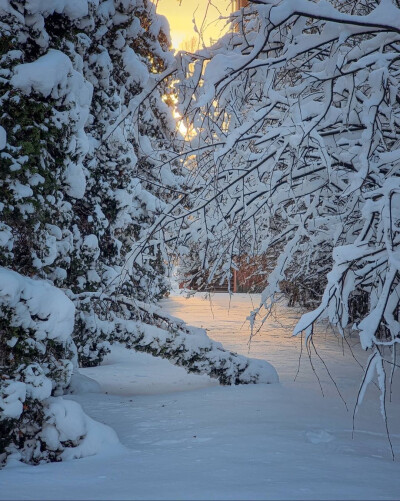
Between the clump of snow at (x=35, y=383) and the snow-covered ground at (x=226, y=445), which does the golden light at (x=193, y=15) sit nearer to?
the clump of snow at (x=35, y=383)

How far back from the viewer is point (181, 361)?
651 centimetres

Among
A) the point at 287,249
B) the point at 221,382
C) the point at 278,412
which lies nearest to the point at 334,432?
the point at 278,412

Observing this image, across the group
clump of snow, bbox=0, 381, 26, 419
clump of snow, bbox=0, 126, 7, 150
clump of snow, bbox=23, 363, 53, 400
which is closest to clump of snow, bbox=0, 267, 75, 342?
clump of snow, bbox=23, 363, 53, 400

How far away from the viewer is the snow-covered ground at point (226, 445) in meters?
3.18

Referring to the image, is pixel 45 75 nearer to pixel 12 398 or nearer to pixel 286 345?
pixel 12 398

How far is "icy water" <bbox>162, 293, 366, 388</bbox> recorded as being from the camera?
7.57 m

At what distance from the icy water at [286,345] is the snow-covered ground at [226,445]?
0.08 m

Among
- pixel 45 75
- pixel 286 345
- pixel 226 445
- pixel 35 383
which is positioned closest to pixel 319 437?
pixel 226 445

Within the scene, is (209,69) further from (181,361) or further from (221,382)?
(221,382)

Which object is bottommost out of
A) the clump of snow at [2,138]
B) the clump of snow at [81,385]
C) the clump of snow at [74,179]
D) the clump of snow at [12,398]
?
the clump of snow at [81,385]

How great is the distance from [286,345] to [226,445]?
641 centimetres


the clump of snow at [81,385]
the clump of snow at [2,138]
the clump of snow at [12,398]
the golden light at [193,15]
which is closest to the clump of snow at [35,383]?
the clump of snow at [12,398]

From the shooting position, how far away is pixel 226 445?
4180 mm

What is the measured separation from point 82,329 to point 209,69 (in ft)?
15.5
